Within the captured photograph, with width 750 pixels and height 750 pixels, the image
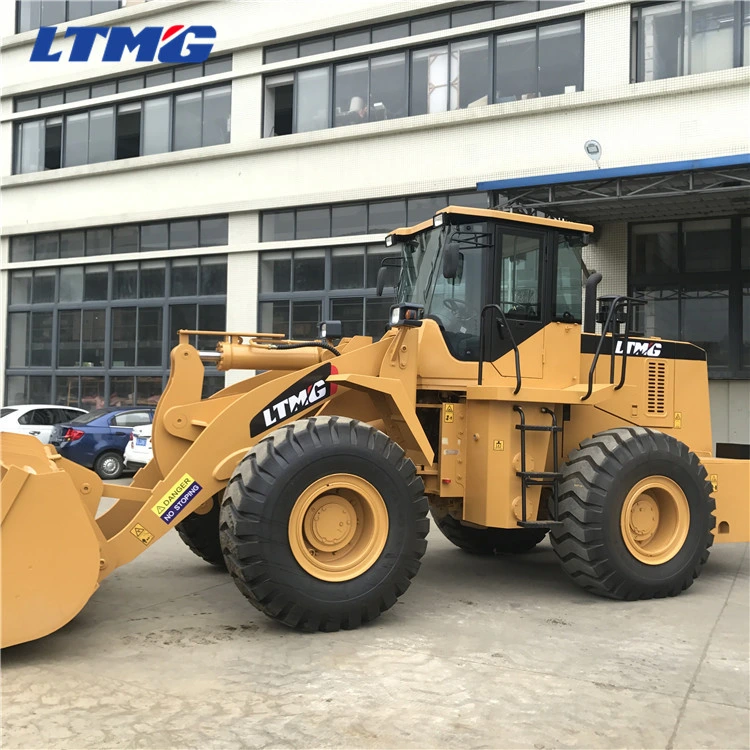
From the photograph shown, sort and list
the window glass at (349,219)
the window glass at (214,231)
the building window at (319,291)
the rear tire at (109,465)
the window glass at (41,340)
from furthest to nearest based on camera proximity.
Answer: the window glass at (41,340) → the window glass at (214,231) → the window glass at (349,219) → the building window at (319,291) → the rear tire at (109,465)

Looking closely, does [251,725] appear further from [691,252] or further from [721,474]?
[691,252]

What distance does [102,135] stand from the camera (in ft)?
81.0

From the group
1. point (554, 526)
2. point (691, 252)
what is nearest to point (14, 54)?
point (691, 252)

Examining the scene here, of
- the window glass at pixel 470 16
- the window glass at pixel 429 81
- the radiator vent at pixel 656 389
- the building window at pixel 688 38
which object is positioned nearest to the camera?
the radiator vent at pixel 656 389

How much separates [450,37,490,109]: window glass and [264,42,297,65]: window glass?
14.8 feet

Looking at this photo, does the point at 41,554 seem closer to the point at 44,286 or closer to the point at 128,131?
the point at 128,131

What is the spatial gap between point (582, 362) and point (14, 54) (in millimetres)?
24941

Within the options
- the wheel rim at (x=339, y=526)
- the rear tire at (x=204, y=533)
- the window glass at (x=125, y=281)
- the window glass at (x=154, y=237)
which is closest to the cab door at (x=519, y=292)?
the wheel rim at (x=339, y=526)

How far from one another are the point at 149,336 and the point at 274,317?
13.8 ft

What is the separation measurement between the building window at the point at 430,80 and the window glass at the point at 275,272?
318cm

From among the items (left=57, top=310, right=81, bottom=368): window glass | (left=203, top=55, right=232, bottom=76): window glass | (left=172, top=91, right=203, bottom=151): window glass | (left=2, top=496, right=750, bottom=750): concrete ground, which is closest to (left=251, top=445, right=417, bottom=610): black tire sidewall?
(left=2, top=496, right=750, bottom=750): concrete ground

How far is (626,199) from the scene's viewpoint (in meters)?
15.3

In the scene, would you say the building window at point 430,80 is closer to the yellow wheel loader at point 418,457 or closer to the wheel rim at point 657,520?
the yellow wheel loader at point 418,457

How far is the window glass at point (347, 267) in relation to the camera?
2041cm
